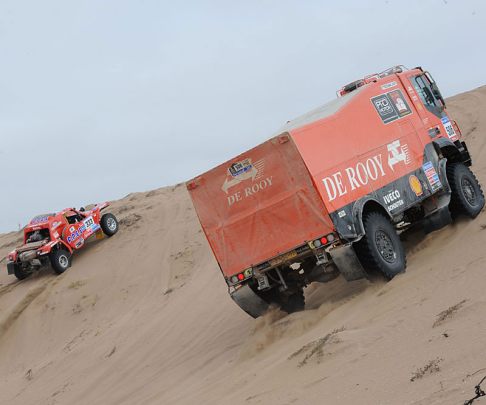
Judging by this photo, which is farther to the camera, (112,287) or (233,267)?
(112,287)

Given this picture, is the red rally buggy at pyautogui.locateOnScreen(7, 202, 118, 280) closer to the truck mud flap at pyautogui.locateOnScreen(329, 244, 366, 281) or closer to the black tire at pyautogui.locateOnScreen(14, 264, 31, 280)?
the black tire at pyautogui.locateOnScreen(14, 264, 31, 280)

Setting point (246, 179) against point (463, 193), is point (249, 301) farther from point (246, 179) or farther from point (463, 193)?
point (463, 193)

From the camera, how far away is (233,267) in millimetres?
9953

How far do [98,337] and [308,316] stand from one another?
23.1ft

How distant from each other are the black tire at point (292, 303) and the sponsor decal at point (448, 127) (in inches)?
160

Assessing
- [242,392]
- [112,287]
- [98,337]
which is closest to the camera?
[242,392]

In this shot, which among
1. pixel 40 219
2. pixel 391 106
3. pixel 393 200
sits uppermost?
pixel 40 219

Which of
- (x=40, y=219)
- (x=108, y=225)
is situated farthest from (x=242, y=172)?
(x=108, y=225)

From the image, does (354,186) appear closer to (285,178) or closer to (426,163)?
(285,178)

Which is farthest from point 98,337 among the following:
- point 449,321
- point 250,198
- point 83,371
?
point 449,321

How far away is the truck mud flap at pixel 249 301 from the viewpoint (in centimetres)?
1025

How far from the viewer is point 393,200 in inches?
406

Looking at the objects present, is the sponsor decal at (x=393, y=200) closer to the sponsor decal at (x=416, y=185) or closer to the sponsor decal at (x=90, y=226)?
the sponsor decal at (x=416, y=185)

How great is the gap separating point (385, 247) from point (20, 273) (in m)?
13.4
